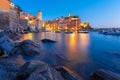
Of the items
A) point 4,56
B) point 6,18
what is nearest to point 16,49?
point 4,56

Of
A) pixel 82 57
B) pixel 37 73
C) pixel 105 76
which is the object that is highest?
pixel 37 73

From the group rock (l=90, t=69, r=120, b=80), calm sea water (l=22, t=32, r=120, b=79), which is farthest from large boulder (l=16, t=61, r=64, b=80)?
calm sea water (l=22, t=32, r=120, b=79)

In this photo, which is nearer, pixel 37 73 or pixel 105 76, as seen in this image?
pixel 37 73

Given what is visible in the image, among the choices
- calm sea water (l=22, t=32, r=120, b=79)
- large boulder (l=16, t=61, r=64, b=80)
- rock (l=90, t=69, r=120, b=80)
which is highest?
large boulder (l=16, t=61, r=64, b=80)

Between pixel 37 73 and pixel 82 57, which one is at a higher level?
pixel 37 73

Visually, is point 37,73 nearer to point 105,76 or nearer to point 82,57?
point 105,76

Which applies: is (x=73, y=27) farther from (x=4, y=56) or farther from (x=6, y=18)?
(x=4, y=56)

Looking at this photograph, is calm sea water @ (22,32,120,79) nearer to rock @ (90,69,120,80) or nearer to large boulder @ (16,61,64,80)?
rock @ (90,69,120,80)

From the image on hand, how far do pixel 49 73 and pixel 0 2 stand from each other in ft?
166

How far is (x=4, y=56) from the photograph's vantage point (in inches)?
613

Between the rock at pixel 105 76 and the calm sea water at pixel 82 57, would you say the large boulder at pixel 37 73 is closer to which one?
the rock at pixel 105 76

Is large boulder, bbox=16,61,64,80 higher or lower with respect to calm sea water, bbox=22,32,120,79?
higher

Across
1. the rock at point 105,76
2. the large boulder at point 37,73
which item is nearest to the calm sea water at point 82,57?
the rock at point 105,76

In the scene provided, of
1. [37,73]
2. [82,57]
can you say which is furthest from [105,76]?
[82,57]
